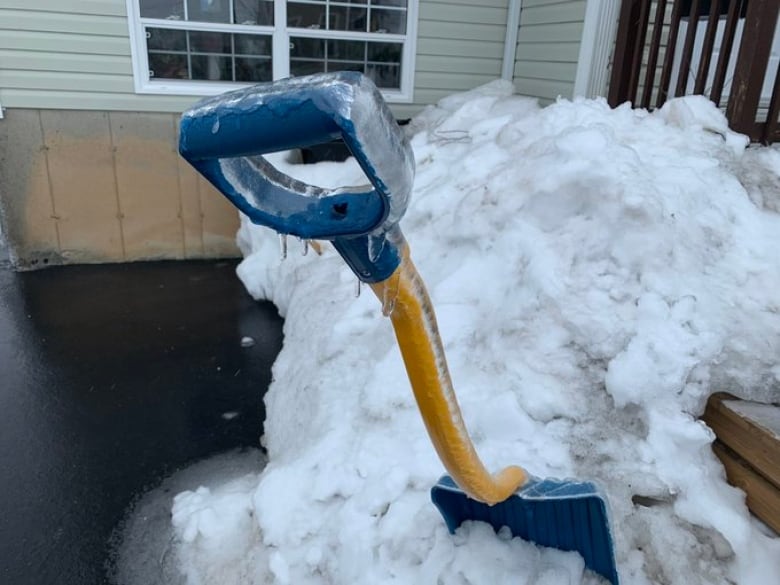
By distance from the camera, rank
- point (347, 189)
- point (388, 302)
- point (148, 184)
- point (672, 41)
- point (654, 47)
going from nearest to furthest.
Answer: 1. point (347, 189)
2. point (388, 302)
3. point (672, 41)
4. point (654, 47)
5. point (148, 184)

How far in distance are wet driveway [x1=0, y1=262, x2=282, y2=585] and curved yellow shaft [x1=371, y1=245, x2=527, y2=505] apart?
1748mm

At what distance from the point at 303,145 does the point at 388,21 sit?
17.5 feet

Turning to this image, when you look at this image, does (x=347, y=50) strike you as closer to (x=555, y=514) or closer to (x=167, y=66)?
(x=167, y=66)

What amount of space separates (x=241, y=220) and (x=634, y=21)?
3.75 m

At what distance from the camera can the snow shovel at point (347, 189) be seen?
35.8 inches

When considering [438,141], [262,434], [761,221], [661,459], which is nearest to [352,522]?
[661,459]

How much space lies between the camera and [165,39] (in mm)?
5301

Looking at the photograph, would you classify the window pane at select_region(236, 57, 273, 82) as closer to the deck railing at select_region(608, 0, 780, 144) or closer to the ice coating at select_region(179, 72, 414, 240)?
the deck railing at select_region(608, 0, 780, 144)

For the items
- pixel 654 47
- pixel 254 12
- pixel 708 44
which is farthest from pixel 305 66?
pixel 708 44

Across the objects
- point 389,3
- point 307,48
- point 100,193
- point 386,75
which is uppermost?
point 389,3

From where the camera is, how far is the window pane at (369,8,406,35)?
225 inches

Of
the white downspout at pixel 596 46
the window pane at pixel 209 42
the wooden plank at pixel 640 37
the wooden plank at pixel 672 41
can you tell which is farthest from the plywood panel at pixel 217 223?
the wooden plank at pixel 672 41

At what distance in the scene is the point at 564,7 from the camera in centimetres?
502

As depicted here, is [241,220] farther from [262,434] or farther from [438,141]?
[262,434]
